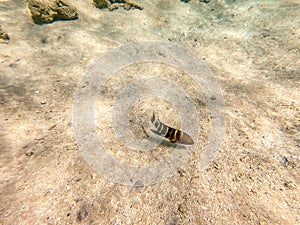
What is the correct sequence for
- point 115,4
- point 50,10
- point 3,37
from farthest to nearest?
1. point 115,4
2. point 50,10
3. point 3,37

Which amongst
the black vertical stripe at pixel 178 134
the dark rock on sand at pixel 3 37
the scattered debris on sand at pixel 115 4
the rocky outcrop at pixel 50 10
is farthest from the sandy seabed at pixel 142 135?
the scattered debris on sand at pixel 115 4

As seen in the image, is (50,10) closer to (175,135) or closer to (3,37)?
(3,37)

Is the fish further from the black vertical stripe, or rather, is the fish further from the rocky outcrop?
the rocky outcrop

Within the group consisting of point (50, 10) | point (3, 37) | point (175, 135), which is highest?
point (50, 10)

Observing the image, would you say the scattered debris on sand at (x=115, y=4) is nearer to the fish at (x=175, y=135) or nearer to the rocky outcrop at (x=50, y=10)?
the rocky outcrop at (x=50, y=10)

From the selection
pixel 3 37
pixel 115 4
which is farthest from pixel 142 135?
pixel 115 4

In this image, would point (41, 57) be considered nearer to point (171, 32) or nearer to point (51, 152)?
point (51, 152)
